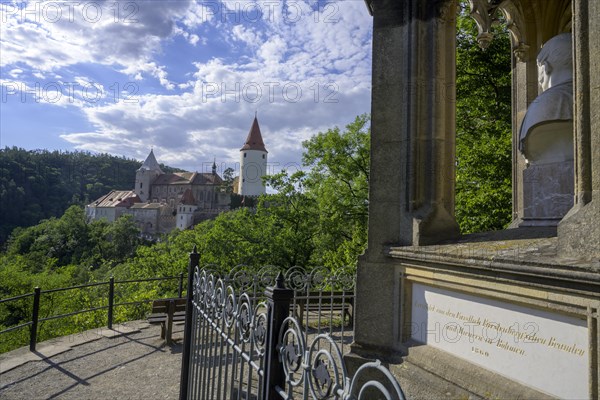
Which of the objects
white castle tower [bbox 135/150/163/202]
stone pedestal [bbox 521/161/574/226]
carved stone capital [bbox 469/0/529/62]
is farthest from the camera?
white castle tower [bbox 135/150/163/202]

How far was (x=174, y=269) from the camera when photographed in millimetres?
23875

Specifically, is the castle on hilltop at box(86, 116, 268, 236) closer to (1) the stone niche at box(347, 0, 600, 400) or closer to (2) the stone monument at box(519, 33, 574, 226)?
(1) the stone niche at box(347, 0, 600, 400)

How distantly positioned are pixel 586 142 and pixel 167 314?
7071 millimetres

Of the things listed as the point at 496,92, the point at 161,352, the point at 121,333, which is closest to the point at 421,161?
the point at 161,352

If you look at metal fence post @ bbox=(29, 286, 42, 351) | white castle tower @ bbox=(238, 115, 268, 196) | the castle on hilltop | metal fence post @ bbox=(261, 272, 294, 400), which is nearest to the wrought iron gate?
metal fence post @ bbox=(261, 272, 294, 400)

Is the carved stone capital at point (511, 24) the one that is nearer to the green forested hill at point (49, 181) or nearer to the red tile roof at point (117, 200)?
the green forested hill at point (49, 181)

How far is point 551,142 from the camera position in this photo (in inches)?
145

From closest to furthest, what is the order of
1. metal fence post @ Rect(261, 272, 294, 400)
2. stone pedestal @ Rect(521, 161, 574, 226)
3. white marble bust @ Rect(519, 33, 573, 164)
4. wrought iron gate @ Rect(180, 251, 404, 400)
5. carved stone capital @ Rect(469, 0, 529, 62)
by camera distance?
wrought iron gate @ Rect(180, 251, 404, 400) < metal fence post @ Rect(261, 272, 294, 400) < white marble bust @ Rect(519, 33, 573, 164) < stone pedestal @ Rect(521, 161, 574, 226) < carved stone capital @ Rect(469, 0, 529, 62)

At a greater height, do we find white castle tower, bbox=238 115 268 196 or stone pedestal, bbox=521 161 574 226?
white castle tower, bbox=238 115 268 196

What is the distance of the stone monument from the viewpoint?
354cm

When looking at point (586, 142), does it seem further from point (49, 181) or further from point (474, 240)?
point (49, 181)

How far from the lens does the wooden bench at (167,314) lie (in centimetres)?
733

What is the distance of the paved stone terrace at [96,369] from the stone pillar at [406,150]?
128 inches

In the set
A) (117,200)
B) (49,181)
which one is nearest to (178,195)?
(117,200)
